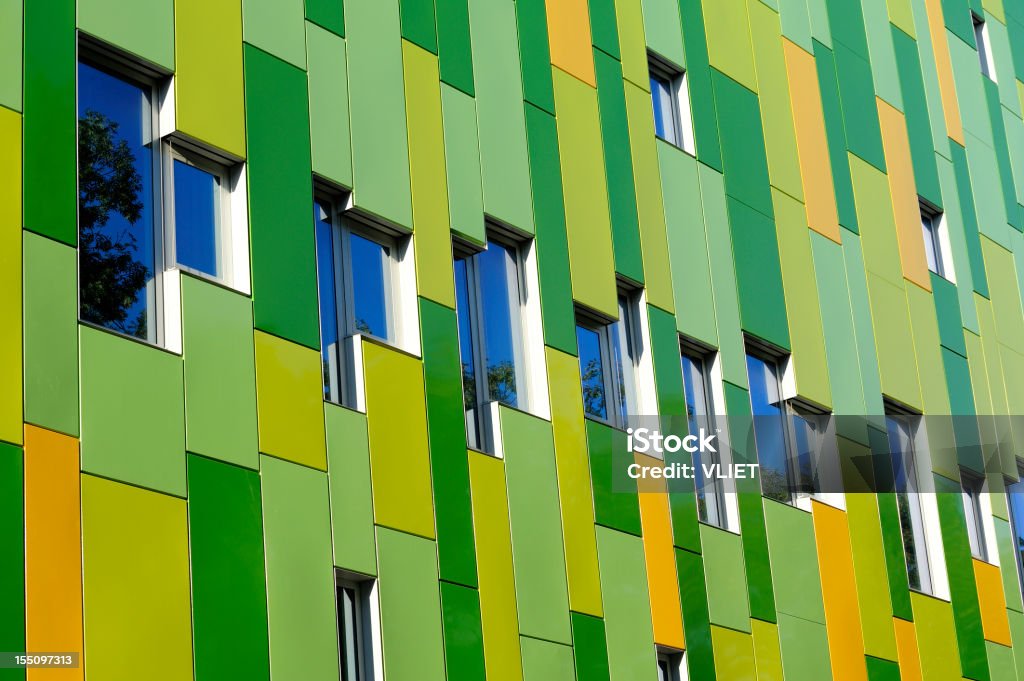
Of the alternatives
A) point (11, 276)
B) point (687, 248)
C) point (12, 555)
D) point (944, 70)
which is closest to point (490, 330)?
point (687, 248)

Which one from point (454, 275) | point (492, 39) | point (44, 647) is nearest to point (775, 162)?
point (492, 39)

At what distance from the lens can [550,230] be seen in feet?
54.3

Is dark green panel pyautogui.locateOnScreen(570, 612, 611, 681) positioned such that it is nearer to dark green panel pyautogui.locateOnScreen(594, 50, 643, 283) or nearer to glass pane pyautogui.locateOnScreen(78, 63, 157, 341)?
dark green panel pyautogui.locateOnScreen(594, 50, 643, 283)

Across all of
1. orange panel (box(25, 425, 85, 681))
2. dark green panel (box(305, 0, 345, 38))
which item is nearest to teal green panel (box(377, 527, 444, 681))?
orange panel (box(25, 425, 85, 681))

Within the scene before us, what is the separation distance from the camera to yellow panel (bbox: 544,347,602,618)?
15195mm

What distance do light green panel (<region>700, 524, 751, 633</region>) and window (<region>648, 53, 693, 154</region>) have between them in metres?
4.73

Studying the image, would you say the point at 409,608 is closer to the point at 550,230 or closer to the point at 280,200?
the point at 280,200

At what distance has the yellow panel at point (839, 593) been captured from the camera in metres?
18.3

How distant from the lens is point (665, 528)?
16469 millimetres

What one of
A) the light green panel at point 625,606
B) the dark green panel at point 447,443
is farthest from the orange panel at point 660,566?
the dark green panel at point 447,443

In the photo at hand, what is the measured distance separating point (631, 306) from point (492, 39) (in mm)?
3220

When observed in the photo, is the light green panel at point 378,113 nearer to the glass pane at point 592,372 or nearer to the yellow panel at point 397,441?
the yellow panel at point 397,441

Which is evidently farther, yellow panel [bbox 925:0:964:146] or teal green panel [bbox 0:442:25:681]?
yellow panel [bbox 925:0:964:146]

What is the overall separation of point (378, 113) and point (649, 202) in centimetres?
413
